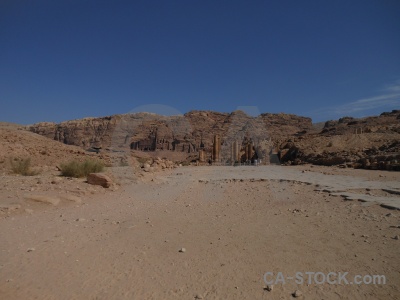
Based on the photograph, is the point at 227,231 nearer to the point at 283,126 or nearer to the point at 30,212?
the point at 30,212

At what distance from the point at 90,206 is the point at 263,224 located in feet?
13.7

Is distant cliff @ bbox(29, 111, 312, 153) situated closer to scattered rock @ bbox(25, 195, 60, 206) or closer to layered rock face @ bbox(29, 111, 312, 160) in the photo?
layered rock face @ bbox(29, 111, 312, 160)

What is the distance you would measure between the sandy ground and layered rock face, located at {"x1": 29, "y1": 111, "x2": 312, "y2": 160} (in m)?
68.0

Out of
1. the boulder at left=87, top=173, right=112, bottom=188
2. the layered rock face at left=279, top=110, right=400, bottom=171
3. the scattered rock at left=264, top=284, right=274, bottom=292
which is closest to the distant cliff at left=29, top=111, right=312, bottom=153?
the layered rock face at left=279, top=110, right=400, bottom=171

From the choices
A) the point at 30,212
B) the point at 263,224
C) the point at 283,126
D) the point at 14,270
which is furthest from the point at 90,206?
the point at 283,126

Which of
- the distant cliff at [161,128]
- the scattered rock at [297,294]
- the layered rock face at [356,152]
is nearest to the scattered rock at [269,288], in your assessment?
the scattered rock at [297,294]

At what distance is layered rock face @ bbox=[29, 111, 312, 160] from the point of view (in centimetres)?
7969

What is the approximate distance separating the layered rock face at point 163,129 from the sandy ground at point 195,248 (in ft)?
223

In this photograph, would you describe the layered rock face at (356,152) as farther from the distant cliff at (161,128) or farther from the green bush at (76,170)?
the distant cliff at (161,128)

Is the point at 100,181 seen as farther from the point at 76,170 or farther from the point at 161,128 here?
the point at 161,128

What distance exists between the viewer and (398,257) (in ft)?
10.0

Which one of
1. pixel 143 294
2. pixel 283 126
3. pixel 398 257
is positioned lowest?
pixel 143 294

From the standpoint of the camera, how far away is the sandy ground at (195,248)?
2.76 metres

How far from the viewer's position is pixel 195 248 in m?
3.76
